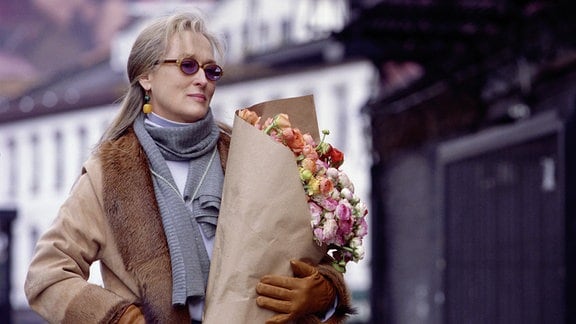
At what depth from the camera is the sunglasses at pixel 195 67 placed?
4.23 m

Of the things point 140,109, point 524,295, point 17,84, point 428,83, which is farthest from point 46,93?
point 140,109

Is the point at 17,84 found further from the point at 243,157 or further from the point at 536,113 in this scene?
the point at 243,157

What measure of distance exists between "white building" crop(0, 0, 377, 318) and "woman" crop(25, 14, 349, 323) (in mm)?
22902

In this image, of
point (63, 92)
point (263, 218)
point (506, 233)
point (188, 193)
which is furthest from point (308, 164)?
point (63, 92)

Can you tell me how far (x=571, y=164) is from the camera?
8773 millimetres

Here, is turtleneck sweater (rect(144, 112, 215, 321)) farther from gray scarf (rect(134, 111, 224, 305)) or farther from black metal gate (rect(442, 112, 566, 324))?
black metal gate (rect(442, 112, 566, 324))

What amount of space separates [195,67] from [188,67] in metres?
0.02

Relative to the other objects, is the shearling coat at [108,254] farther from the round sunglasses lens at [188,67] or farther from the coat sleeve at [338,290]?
the round sunglasses lens at [188,67]

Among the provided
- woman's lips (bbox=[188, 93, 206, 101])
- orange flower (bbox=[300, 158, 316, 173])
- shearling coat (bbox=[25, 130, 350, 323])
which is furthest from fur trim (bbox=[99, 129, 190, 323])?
orange flower (bbox=[300, 158, 316, 173])

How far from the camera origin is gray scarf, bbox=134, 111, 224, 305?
13.3 ft

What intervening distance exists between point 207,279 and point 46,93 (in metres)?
50.4

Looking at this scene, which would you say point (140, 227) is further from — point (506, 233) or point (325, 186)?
point (506, 233)

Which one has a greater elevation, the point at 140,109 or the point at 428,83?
the point at 428,83

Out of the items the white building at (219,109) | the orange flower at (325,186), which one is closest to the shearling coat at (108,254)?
the orange flower at (325,186)
